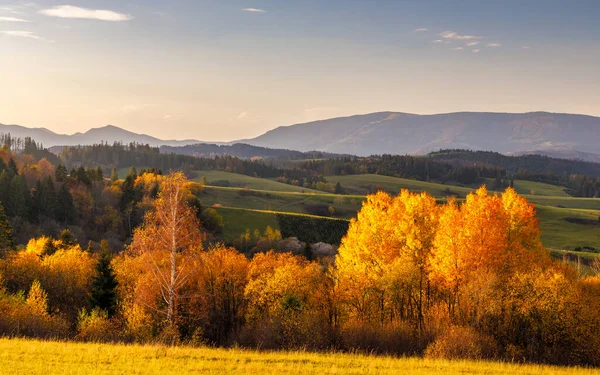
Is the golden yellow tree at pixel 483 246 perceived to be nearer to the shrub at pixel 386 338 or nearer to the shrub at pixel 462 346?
the shrub at pixel 462 346

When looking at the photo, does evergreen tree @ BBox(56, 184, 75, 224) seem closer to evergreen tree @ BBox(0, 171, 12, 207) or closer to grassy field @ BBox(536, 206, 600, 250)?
evergreen tree @ BBox(0, 171, 12, 207)

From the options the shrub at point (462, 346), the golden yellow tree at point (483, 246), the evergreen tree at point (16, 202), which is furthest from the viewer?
the evergreen tree at point (16, 202)

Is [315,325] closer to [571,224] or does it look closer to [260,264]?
[260,264]

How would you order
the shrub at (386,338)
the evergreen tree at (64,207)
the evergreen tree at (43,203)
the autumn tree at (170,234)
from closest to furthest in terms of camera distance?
the autumn tree at (170,234)
the shrub at (386,338)
the evergreen tree at (43,203)
the evergreen tree at (64,207)

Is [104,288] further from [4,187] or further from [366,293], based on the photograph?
[4,187]

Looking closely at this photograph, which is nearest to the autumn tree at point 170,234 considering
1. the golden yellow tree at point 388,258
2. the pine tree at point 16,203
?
the golden yellow tree at point 388,258

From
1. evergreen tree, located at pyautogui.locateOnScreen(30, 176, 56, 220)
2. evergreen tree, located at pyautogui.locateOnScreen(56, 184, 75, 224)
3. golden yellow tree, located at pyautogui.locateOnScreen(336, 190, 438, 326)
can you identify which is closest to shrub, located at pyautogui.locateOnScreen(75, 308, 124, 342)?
golden yellow tree, located at pyautogui.locateOnScreen(336, 190, 438, 326)

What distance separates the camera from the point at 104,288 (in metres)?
60.8

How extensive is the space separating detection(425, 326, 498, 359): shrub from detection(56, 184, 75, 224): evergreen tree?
394 ft

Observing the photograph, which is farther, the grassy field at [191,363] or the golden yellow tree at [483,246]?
the golden yellow tree at [483,246]

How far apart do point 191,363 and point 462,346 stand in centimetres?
2457

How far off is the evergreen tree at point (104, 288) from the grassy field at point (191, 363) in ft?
96.3

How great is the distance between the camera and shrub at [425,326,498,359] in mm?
40094

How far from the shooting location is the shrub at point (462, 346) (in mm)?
40094
